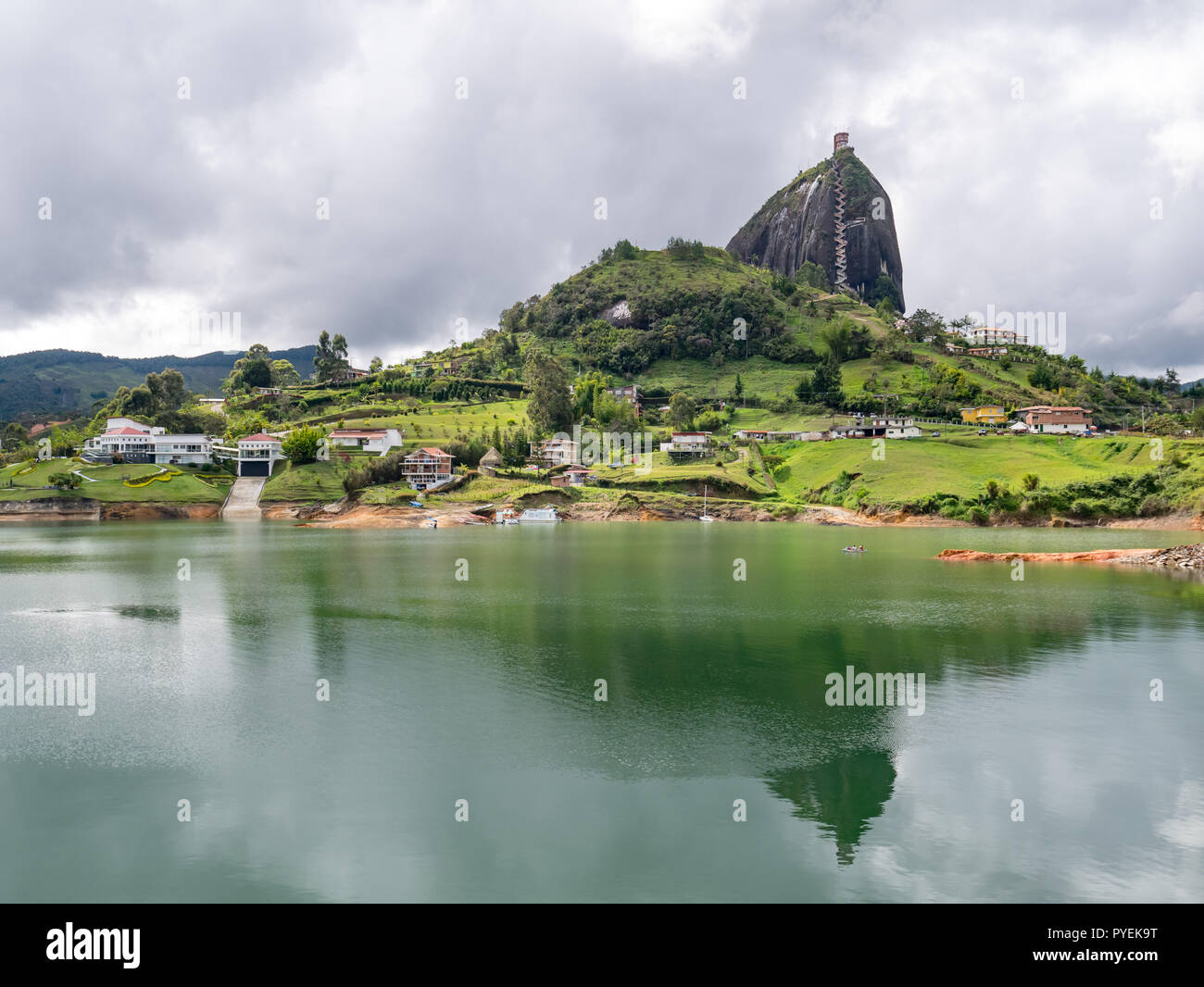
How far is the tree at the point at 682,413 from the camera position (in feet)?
516

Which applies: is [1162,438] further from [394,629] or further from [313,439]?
[313,439]

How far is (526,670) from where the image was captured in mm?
28125

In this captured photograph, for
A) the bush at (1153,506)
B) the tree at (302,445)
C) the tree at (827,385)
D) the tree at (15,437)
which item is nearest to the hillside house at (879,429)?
the tree at (827,385)

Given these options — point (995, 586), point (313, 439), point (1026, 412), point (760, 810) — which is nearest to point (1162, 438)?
point (1026, 412)

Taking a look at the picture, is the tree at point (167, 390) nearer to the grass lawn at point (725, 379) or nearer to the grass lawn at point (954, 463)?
the grass lawn at point (725, 379)

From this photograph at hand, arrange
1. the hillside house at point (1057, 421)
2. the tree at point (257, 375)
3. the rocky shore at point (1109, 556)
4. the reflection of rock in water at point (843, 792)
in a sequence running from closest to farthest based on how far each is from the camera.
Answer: the reflection of rock in water at point (843, 792), the rocky shore at point (1109, 556), the hillside house at point (1057, 421), the tree at point (257, 375)

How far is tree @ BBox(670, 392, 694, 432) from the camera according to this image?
15712cm

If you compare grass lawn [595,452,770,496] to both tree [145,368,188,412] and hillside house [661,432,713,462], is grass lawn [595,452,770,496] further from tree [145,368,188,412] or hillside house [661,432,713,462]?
tree [145,368,188,412]

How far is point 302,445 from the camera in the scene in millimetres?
132250

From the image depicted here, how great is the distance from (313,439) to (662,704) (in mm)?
122204

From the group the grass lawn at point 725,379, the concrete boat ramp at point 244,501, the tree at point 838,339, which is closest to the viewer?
the concrete boat ramp at point 244,501

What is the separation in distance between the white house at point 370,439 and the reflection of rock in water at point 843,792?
125102 millimetres
